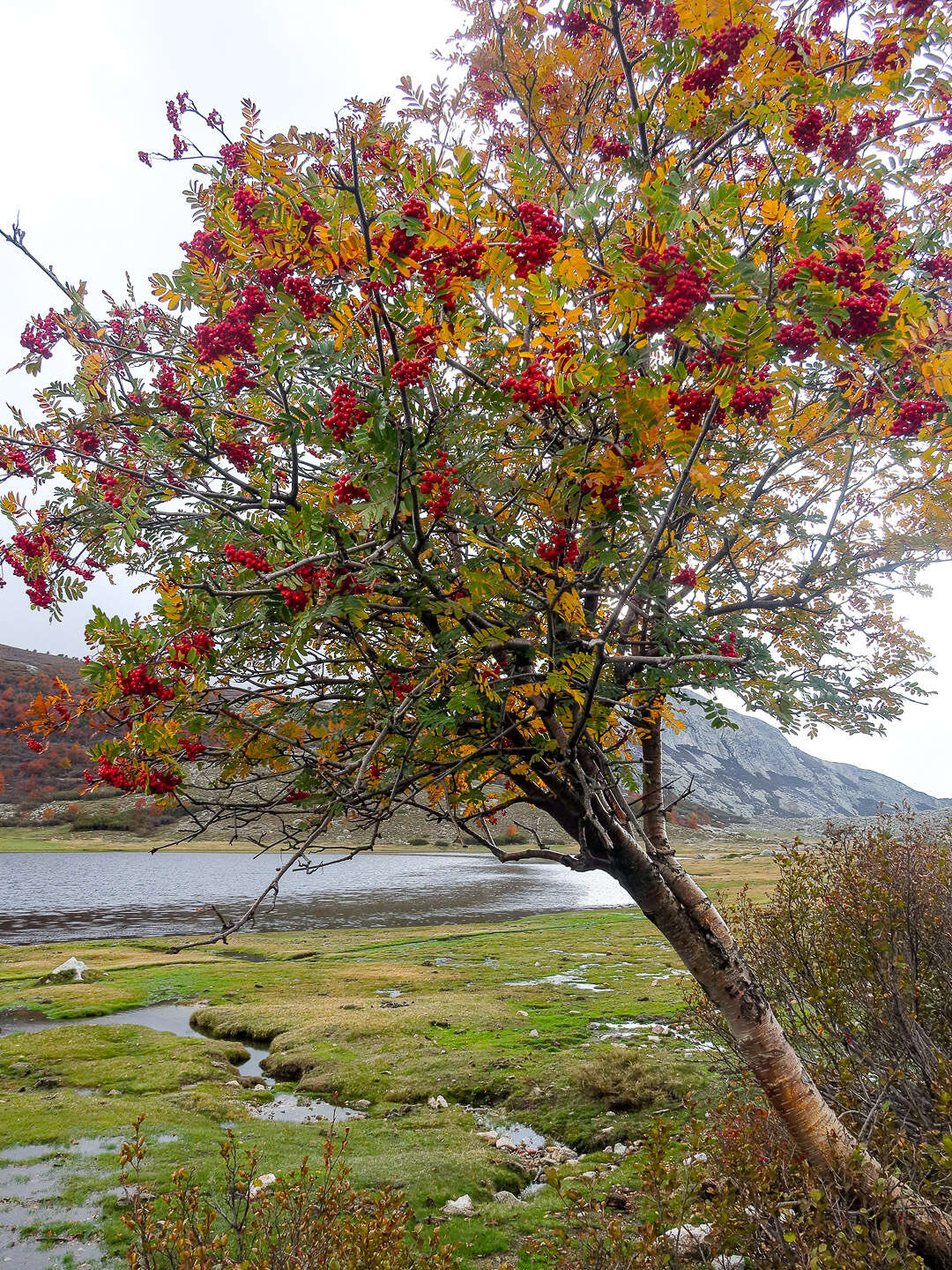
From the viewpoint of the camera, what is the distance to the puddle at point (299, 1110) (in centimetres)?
1161

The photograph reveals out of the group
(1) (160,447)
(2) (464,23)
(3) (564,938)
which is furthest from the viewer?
(3) (564,938)

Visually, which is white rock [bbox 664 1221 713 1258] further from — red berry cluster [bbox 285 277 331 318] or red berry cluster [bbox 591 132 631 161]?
red berry cluster [bbox 591 132 631 161]

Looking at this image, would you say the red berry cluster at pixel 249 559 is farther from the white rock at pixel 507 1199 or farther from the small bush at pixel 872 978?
the white rock at pixel 507 1199

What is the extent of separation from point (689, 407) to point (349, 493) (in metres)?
1.66

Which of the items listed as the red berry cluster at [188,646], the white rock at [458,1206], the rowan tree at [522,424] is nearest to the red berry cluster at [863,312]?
the rowan tree at [522,424]

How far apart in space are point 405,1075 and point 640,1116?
5191 mm

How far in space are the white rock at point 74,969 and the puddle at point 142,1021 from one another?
16.2ft

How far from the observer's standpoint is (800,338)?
348 cm

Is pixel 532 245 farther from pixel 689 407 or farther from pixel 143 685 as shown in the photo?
pixel 143 685

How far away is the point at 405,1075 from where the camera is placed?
44.2ft

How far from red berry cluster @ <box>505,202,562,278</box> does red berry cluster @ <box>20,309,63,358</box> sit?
3942 mm

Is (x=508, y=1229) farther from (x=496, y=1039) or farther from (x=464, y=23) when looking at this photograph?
(x=464, y=23)

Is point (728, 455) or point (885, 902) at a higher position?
point (728, 455)

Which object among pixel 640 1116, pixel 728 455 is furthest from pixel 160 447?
pixel 640 1116
